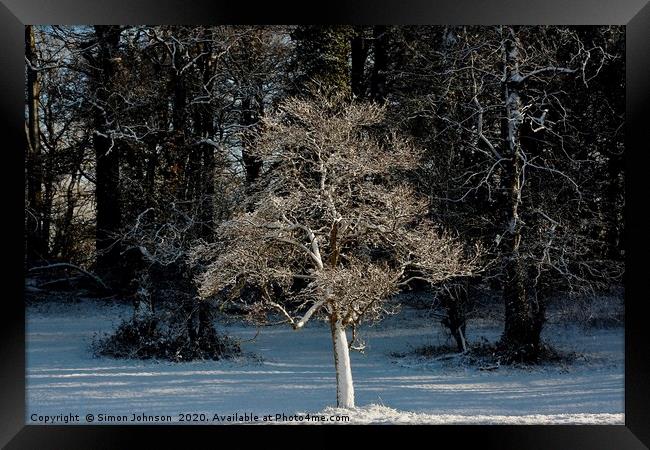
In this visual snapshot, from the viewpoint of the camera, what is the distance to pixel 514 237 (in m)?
8.38

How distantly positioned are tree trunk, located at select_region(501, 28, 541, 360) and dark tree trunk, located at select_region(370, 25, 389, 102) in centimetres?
131

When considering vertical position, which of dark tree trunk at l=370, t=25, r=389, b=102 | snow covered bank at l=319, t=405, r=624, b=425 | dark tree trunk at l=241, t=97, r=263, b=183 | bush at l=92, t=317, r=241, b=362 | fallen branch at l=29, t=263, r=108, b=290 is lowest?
snow covered bank at l=319, t=405, r=624, b=425

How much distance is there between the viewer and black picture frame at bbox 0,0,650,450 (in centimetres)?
653

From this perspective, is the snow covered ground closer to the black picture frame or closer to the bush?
the bush

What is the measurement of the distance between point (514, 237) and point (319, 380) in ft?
8.47

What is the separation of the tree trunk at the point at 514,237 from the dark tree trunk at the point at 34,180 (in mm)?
5246

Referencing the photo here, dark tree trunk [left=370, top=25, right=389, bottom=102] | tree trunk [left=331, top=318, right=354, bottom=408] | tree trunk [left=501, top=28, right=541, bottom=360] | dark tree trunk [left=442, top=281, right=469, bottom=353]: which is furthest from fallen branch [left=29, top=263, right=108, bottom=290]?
tree trunk [left=501, top=28, right=541, bottom=360]
